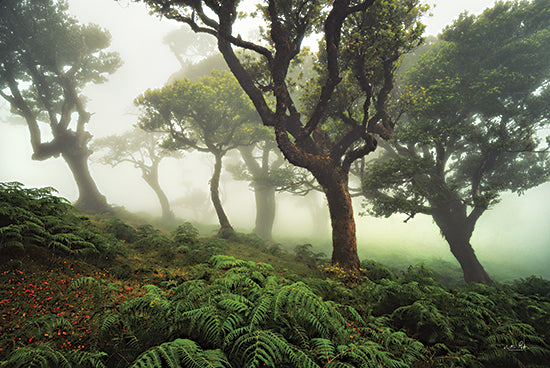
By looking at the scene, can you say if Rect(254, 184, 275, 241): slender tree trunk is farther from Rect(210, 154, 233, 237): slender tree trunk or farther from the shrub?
the shrub

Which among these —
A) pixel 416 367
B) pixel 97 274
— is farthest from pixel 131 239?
pixel 416 367

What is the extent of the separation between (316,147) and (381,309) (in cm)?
678

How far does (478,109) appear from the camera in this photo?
11961mm

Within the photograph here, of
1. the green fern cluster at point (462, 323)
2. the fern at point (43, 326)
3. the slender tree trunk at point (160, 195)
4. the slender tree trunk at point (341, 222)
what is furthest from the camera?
the slender tree trunk at point (160, 195)

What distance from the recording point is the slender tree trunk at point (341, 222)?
28.4 ft

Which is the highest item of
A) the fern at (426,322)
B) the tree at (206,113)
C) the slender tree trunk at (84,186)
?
the tree at (206,113)

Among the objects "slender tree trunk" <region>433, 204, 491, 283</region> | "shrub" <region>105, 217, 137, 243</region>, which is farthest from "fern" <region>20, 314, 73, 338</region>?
"slender tree trunk" <region>433, 204, 491, 283</region>

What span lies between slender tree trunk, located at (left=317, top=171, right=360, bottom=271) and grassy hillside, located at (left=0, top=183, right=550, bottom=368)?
2.77m

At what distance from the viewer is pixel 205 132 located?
16.0 m

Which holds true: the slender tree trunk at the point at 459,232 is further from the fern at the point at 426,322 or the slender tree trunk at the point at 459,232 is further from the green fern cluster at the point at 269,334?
the fern at the point at 426,322

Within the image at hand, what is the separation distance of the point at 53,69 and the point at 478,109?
2982 centimetres

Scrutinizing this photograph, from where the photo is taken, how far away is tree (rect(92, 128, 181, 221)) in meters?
29.1

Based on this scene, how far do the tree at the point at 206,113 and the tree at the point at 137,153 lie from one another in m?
13.4

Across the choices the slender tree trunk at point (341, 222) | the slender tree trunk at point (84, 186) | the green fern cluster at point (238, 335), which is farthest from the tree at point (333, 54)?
the slender tree trunk at point (84, 186)
